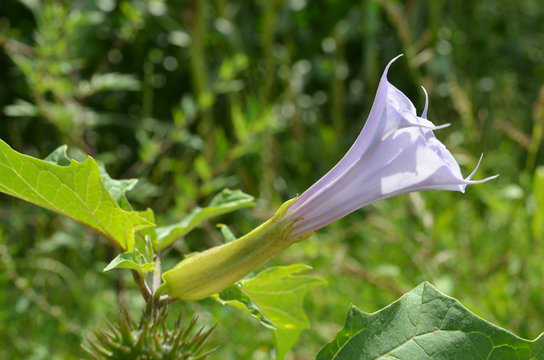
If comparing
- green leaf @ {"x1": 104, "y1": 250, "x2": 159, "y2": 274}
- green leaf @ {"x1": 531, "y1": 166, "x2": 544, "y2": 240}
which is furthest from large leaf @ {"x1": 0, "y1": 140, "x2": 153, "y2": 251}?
green leaf @ {"x1": 531, "y1": 166, "x2": 544, "y2": 240}

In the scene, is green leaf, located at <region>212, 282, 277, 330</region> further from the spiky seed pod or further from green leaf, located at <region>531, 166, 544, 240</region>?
green leaf, located at <region>531, 166, 544, 240</region>

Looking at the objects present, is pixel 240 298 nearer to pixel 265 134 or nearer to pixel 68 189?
pixel 68 189

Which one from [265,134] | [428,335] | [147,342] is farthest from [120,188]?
[265,134]

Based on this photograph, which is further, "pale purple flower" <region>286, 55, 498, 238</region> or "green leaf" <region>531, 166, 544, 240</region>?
"green leaf" <region>531, 166, 544, 240</region>

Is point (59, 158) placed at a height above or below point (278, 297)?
above

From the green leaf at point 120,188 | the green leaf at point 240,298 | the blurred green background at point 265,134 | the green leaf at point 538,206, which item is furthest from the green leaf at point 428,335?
the green leaf at point 538,206

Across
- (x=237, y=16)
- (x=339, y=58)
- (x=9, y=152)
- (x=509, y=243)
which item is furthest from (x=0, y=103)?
(x=9, y=152)

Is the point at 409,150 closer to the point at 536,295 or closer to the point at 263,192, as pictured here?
the point at 536,295
